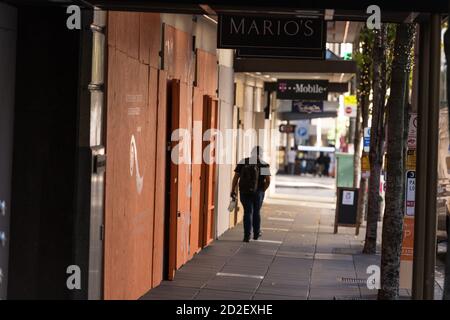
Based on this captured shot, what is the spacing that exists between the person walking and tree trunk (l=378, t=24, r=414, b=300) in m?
6.11

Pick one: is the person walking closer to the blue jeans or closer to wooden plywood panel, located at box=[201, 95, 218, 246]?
the blue jeans

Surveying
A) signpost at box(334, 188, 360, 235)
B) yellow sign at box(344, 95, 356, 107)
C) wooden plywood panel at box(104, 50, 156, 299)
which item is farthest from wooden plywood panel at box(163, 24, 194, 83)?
yellow sign at box(344, 95, 356, 107)

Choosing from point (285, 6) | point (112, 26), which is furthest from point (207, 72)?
point (285, 6)

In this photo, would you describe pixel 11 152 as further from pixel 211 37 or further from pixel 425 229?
pixel 211 37

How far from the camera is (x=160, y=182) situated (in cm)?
1061

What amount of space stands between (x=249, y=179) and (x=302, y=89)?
8270 mm

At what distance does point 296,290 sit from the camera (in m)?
10.8

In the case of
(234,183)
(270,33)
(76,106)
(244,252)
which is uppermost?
(270,33)

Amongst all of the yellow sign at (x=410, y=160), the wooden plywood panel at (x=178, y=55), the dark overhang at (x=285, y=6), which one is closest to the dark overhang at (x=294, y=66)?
the wooden plywood panel at (x=178, y=55)

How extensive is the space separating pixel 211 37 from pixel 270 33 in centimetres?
719

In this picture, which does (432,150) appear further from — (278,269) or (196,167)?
(196,167)

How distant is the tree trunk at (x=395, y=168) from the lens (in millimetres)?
9273

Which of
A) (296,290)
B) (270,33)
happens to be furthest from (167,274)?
(270,33)

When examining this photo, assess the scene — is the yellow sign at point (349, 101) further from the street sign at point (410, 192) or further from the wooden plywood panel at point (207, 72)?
the street sign at point (410, 192)
